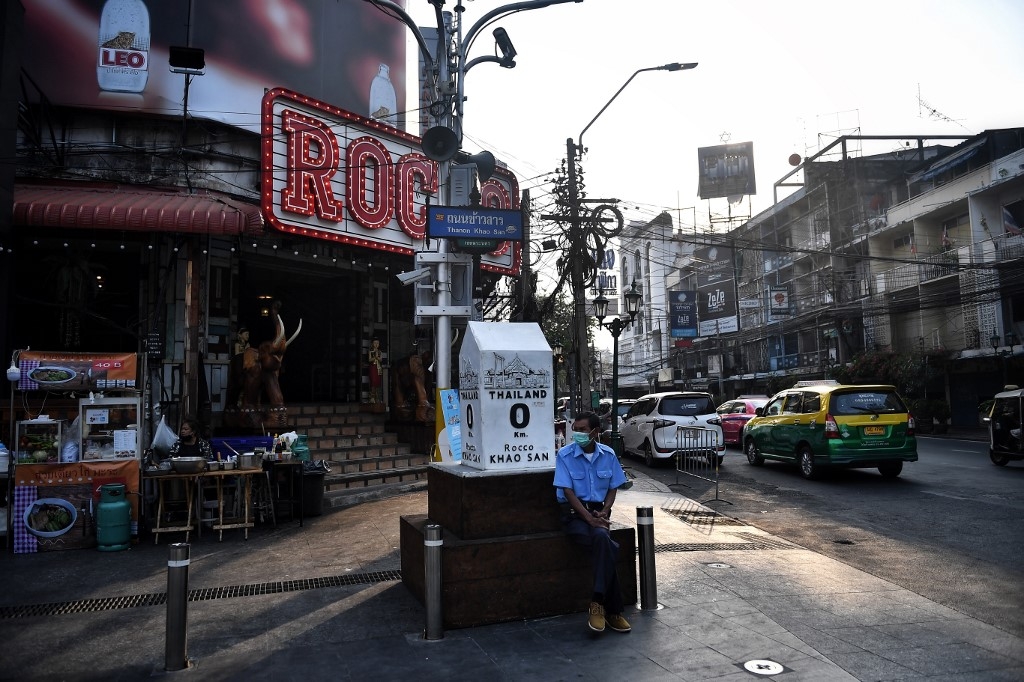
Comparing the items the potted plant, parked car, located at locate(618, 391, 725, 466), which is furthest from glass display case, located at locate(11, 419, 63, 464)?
the potted plant

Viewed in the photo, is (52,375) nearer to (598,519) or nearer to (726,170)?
(598,519)

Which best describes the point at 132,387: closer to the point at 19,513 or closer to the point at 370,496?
the point at 19,513

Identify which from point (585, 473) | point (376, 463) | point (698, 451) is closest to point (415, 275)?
point (376, 463)

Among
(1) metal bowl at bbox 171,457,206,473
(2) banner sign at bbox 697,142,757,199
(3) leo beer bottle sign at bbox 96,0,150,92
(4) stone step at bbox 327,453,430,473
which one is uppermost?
(2) banner sign at bbox 697,142,757,199

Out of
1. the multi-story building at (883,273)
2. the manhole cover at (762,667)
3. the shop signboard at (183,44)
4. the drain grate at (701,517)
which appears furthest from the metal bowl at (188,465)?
the multi-story building at (883,273)

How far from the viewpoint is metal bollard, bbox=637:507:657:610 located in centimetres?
577

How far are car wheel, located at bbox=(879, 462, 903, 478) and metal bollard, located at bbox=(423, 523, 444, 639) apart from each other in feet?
37.6

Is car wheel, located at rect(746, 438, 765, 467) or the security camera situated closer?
the security camera

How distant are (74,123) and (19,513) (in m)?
8.09

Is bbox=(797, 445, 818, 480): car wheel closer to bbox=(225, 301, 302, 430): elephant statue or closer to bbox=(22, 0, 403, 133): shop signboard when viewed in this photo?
bbox=(225, 301, 302, 430): elephant statue

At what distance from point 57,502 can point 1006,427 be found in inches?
667

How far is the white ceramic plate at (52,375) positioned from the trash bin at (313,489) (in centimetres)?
323

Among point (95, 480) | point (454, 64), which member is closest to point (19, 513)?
point (95, 480)

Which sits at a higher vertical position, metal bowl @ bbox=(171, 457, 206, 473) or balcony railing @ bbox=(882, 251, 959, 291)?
balcony railing @ bbox=(882, 251, 959, 291)
